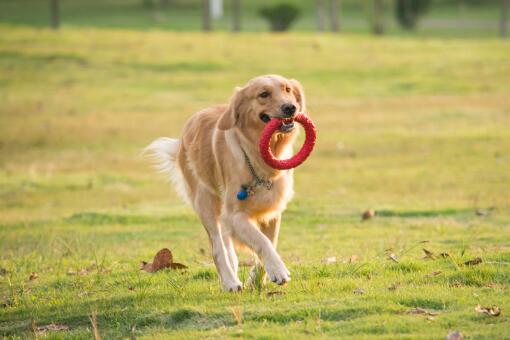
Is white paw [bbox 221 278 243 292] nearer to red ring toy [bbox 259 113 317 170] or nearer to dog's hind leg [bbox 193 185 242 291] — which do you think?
dog's hind leg [bbox 193 185 242 291]

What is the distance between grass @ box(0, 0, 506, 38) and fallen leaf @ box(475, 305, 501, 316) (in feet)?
164

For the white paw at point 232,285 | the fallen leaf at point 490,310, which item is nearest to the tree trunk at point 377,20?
the white paw at point 232,285

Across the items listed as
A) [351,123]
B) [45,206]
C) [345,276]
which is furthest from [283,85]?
[351,123]

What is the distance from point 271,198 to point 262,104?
0.84 m

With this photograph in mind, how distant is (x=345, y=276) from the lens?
8.31 meters

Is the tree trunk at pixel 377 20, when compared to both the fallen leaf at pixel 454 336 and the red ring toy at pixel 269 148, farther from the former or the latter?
the fallen leaf at pixel 454 336

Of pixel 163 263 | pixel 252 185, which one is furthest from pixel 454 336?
pixel 163 263

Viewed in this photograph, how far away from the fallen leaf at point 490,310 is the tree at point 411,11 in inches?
2261

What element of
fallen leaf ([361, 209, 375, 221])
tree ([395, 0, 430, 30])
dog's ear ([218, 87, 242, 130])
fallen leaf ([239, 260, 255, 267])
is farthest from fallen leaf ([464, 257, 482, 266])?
tree ([395, 0, 430, 30])

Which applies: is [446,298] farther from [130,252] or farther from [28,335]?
[130,252]

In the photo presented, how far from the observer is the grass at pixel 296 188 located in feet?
23.8

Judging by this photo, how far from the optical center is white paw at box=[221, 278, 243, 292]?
26.8ft

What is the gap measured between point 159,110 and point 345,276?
2211 cm

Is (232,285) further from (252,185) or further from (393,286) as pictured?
(393,286)
